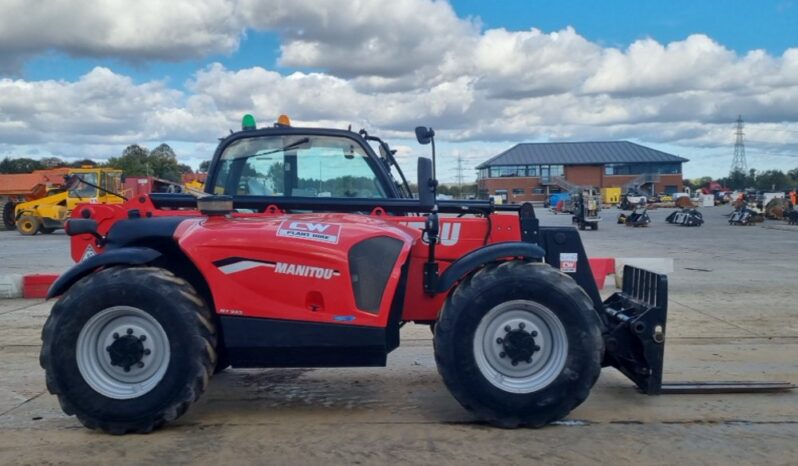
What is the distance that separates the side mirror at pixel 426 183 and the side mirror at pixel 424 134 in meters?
0.18

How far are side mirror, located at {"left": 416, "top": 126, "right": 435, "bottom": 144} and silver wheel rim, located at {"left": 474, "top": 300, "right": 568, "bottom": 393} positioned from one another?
3.83 feet

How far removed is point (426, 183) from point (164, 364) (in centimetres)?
200

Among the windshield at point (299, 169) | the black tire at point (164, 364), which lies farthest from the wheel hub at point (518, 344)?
the windshield at point (299, 169)

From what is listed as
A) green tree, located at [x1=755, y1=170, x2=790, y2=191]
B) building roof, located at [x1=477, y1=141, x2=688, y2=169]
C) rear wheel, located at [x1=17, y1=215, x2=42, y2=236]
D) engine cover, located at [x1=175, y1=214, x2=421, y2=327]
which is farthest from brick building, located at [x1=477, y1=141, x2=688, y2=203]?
engine cover, located at [x1=175, y1=214, x2=421, y2=327]

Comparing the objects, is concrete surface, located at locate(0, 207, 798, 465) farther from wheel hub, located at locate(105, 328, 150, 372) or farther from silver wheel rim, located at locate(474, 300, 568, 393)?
wheel hub, located at locate(105, 328, 150, 372)

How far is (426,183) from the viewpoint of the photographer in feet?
16.0

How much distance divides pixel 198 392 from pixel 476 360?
1725mm

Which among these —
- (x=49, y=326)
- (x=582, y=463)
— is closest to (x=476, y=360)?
(x=582, y=463)

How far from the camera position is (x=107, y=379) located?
15.3 ft

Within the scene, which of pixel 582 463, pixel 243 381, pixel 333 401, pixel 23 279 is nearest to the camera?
pixel 582 463

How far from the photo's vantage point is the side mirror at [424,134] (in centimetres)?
484

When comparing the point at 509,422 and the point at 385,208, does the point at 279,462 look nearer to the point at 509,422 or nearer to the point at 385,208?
the point at 509,422

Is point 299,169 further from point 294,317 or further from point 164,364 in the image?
point 164,364

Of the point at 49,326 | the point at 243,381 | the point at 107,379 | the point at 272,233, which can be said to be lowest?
the point at 243,381
